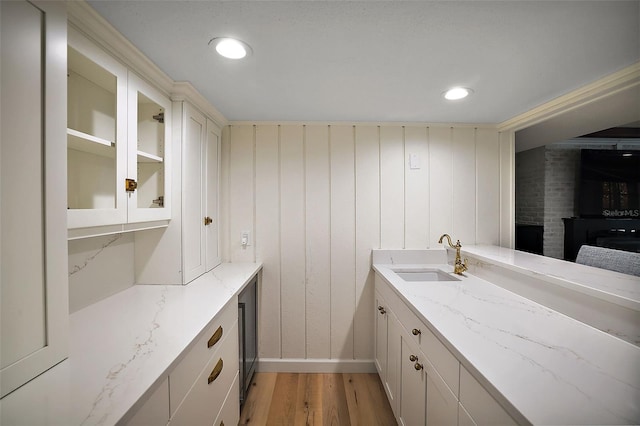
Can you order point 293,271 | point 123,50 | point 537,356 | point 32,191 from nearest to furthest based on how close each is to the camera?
1. point 32,191
2. point 537,356
3. point 123,50
4. point 293,271

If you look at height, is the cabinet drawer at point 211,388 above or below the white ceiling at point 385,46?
below

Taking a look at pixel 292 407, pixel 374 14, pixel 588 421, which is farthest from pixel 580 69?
pixel 292 407

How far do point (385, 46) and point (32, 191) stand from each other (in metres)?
1.38

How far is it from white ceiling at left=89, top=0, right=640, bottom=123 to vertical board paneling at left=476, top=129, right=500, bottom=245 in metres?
0.52

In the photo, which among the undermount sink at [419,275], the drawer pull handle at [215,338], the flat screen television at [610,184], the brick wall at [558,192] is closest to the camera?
the drawer pull handle at [215,338]

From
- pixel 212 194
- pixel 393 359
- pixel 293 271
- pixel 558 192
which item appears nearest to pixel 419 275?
pixel 393 359

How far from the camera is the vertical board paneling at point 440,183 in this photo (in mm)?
2285

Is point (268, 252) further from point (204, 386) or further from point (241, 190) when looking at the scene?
point (204, 386)

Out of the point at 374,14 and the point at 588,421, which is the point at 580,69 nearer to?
the point at 374,14

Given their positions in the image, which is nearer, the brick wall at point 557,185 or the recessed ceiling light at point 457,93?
the recessed ceiling light at point 457,93

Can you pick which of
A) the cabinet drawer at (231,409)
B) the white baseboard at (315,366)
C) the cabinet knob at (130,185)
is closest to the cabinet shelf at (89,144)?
the cabinet knob at (130,185)

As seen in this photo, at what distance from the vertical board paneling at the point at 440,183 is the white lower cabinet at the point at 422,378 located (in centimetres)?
76

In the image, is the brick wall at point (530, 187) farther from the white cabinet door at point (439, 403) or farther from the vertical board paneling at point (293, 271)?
the white cabinet door at point (439, 403)

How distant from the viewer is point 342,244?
7.44ft
